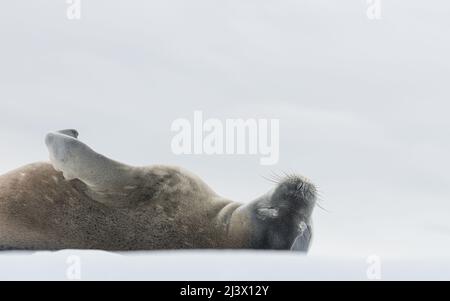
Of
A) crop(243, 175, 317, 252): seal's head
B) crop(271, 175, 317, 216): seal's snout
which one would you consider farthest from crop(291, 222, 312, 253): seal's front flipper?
crop(271, 175, 317, 216): seal's snout

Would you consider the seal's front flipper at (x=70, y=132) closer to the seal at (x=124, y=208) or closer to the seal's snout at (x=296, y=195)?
the seal at (x=124, y=208)

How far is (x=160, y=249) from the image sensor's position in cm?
701

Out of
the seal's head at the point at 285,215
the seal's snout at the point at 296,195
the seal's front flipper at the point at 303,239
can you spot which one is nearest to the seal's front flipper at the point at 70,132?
the seal's head at the point at 285,215

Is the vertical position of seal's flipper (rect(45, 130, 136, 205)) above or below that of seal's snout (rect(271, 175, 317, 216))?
above

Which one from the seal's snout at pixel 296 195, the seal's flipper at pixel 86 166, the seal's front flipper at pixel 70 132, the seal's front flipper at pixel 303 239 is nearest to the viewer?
the seal's front flipper at pixel 303 239

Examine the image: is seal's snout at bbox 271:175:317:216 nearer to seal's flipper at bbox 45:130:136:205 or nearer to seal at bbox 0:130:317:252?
seal at bbox 0:130:317:252

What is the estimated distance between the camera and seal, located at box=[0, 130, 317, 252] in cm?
692

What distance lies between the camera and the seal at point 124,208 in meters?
6.92

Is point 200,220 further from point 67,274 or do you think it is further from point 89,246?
point 67,274

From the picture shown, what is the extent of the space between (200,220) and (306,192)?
1.02 m

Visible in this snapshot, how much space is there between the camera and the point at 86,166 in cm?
708

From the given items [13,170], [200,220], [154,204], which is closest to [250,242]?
[200,220]

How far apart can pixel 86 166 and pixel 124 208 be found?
0.53m

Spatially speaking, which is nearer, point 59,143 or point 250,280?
point 250,280
